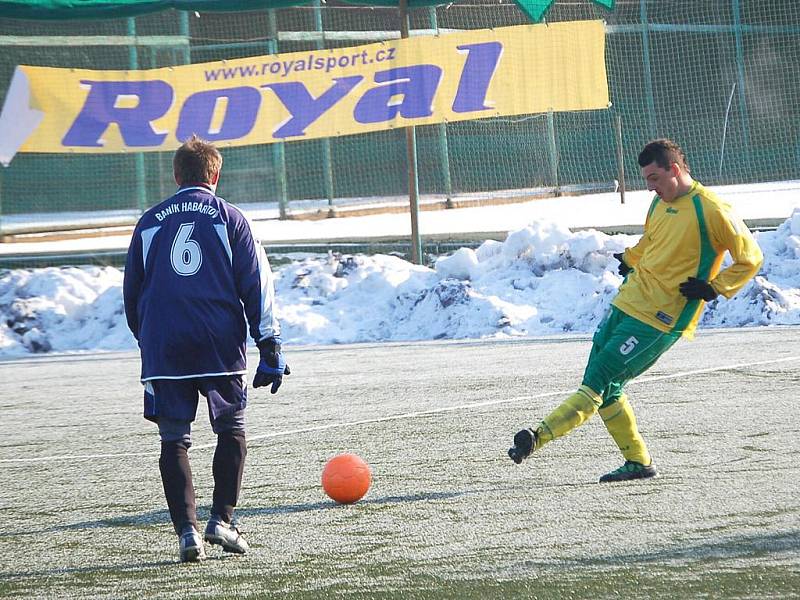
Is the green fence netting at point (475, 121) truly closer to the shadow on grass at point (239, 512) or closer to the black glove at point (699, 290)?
the black glove at point (699, 290)

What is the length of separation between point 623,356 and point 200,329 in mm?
2222

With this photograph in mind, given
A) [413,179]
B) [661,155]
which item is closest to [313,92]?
[413,179]

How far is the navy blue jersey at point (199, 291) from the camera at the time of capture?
4730 mm

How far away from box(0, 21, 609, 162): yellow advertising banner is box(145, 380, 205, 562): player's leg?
11077mm

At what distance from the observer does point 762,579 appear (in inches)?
154

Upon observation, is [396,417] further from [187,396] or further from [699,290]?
[187,396]

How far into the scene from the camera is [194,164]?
490 cm

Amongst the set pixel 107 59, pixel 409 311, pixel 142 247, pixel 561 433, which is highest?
pixel 107 59

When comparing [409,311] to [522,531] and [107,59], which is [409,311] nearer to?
[107,59]

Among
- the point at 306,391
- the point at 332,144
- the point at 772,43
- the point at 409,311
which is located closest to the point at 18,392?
the point at 306,391

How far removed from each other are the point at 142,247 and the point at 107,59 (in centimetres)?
1377

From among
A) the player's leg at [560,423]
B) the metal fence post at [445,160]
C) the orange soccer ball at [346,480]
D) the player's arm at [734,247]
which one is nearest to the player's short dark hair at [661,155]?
the player's arm at [734,247]

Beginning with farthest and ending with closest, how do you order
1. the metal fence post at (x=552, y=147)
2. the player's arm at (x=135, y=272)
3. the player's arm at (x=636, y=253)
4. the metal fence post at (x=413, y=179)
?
the metal fence post at (x=552, y=147)
the metal fence post at (x=413, y=179)
the player's arm at (x=636, y=253)
the player's arm at (x=135, y=272)

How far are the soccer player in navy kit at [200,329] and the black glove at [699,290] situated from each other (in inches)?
80.2
